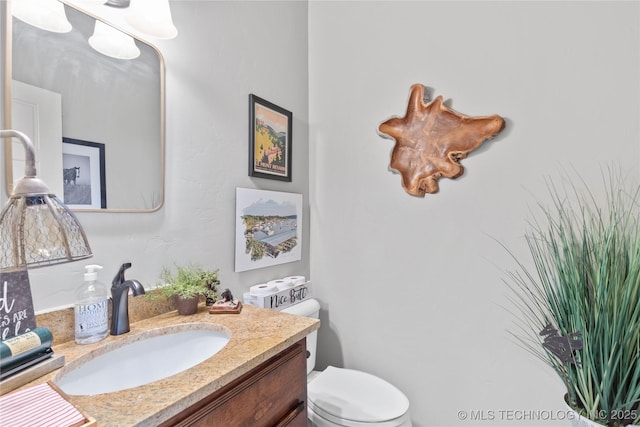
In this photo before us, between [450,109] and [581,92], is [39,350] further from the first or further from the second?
[581,92]

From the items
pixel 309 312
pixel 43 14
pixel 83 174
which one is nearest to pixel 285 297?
pixel 309 312

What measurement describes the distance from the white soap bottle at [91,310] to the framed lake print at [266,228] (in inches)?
23.6

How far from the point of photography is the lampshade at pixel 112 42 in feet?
3.18

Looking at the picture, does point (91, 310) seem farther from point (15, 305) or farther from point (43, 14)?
point (43, 14)

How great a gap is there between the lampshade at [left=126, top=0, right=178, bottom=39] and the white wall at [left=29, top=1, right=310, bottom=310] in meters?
0.13

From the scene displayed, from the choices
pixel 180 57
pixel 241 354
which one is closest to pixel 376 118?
pixel 180 57

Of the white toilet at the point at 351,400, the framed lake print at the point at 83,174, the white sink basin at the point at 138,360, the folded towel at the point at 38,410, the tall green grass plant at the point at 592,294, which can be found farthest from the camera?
the white toilet at the point at 351,400

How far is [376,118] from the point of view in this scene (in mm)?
1782

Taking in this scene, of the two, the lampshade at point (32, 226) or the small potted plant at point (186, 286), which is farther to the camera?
the small potted plant at point (186, 286)

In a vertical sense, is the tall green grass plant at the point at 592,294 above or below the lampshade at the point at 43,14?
below

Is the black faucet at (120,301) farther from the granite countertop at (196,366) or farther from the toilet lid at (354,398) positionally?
the toilet lid at (354,398)

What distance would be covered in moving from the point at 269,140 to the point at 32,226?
1087mm


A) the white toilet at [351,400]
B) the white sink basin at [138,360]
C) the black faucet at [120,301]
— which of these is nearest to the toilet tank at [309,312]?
the white toilet at [351,400]

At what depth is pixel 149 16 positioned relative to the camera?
0.98 metres
